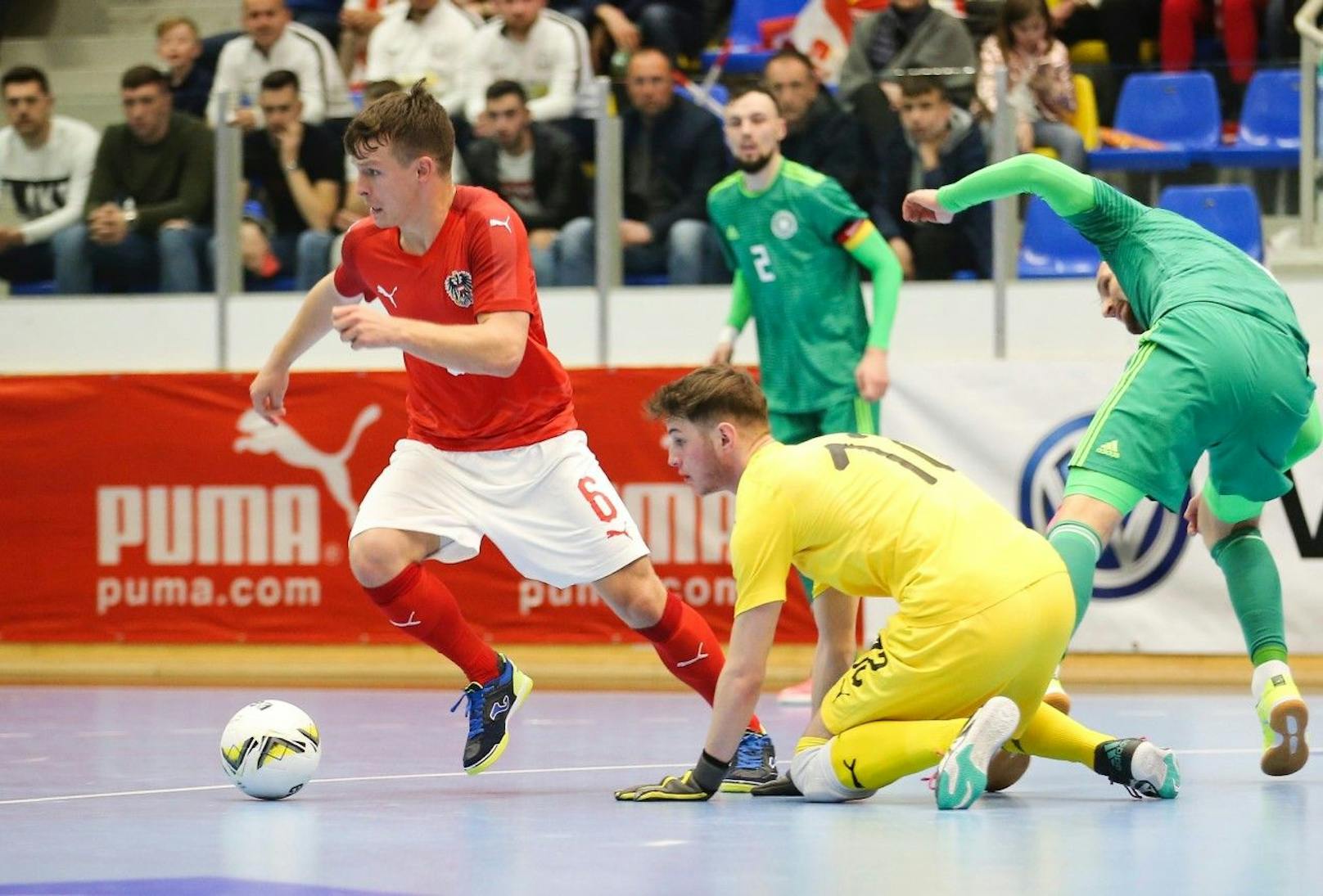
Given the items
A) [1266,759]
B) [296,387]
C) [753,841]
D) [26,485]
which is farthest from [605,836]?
[26,485]

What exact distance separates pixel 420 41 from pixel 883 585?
6900mm

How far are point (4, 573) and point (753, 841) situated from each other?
265 inches

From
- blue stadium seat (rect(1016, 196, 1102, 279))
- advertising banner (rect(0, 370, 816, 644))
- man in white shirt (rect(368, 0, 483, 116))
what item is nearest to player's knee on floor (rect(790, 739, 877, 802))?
advertising banner (rect(0, 370, 816, 644))

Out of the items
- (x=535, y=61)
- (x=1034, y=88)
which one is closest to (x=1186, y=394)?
(x=1034, y=88)

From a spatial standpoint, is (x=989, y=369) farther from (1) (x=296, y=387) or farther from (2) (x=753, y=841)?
(2) (x=753, y=841)

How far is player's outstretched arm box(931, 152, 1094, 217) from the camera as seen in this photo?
5.44m

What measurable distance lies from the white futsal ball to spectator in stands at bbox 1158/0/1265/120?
21.9 ft

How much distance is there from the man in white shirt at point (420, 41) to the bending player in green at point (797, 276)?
124 inches

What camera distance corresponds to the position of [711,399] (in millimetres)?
4988

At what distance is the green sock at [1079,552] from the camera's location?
16.8 feet

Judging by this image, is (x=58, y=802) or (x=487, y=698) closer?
(x=58, y=802)

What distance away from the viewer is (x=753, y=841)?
448cm

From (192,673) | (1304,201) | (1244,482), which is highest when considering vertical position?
(1304,201)

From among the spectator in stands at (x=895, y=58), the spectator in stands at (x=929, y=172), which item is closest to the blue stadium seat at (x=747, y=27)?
the spectator in stands at (x=895, y=58)
